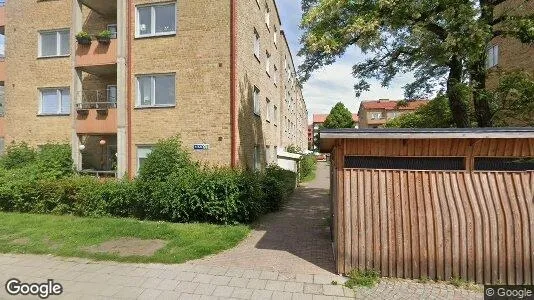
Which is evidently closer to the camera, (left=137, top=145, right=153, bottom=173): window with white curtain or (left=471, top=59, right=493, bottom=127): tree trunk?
(left=471, top=59, right=493, bottom=127): tree trunk

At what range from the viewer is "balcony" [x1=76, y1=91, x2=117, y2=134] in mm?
12547

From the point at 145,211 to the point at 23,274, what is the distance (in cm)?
430

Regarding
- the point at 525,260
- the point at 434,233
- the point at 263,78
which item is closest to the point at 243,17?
the point at 263,78

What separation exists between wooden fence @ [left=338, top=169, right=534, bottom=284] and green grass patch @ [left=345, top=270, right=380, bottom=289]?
11 centimetres

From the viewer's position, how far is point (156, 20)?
12406 mm

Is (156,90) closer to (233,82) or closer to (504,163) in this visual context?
(233,82)

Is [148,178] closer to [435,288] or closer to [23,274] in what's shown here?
[23,274]

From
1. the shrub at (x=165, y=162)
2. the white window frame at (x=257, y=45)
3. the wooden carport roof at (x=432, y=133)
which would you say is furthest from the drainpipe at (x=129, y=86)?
the wooden carport roof at (x=432, y=133)

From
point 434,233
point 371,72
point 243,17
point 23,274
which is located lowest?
point 23,274

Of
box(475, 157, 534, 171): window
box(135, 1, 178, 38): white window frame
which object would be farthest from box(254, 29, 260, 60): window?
box(475, 157, 534, 171): window

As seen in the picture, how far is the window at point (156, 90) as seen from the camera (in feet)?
39.8

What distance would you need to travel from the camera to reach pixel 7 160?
12.7 m

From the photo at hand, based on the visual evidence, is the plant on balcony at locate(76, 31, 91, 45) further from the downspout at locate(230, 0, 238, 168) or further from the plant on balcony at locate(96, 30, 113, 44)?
the downspout at locate(230, 0, 238, 168)

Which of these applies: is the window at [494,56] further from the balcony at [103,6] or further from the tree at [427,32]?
the balcony at [103,6]
